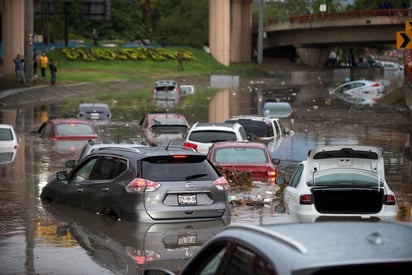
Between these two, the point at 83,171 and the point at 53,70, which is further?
the point at 53,70

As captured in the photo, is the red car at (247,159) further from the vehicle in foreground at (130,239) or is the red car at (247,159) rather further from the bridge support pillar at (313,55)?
the bridge support pillar at (313,55)

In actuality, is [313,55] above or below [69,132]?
above

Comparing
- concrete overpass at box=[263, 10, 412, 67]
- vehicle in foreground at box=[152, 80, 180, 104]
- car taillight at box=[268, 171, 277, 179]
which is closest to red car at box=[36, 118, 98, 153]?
car taillight at box=[268, 171, 277, 179]

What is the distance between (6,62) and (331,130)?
4445 centimetres

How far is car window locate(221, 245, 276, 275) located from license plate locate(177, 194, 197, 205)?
34.3 feet

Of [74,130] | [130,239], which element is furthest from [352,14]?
[130,239]

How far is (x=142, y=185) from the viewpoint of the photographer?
16.1 metres

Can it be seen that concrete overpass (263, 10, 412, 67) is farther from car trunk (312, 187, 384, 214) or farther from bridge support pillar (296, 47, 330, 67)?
car trunk (312, 187, 384, 214)

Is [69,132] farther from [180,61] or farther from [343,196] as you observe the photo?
[180,61]

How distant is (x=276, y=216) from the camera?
18438mm

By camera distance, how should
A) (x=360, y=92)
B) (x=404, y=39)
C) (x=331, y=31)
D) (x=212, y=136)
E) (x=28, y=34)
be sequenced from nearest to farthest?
(x=404, y=39) < (x=212, y=136) < (x=28, y=34) < (x=360, y=92) < (x=331, y=31)

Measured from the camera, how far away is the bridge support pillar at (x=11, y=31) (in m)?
85.6

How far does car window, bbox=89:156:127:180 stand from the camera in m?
16.9

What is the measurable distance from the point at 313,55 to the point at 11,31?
1849 inches
